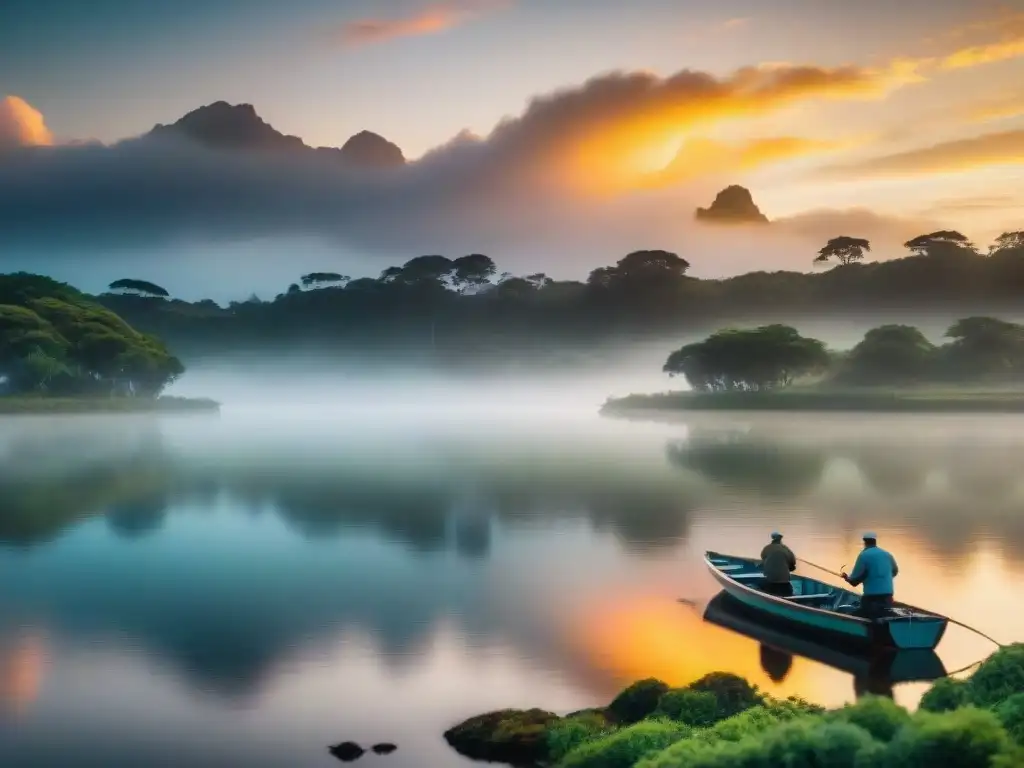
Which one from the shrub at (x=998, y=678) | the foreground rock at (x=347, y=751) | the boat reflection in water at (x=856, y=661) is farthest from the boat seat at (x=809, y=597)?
the foreground rock at (x=347, y=751)

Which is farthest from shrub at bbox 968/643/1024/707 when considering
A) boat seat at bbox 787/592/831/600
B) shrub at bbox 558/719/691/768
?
boat seat at bbox 787/592/831/600

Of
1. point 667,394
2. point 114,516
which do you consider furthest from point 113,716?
point 667,394

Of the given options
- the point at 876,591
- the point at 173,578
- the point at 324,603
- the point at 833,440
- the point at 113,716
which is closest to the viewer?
the point at 113,716

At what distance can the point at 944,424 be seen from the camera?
10006cm

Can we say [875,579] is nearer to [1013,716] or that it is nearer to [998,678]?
[998,678]

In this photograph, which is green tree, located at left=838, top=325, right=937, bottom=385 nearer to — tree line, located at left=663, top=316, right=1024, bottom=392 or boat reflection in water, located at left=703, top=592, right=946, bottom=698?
tree line, located at left=663, top=316, right=1024, bottom=392

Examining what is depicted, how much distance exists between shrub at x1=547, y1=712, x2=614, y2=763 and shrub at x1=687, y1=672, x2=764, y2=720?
1.21m

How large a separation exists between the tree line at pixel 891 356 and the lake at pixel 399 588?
7306 cm

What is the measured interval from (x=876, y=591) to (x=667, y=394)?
4978 inches

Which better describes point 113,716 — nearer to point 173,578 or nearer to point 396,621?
point 396,621

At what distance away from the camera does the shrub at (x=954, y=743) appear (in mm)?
6688

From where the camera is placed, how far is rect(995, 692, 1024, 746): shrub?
759 cm

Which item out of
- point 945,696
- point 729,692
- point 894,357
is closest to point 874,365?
point 894,357

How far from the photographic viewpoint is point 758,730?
9781mm
